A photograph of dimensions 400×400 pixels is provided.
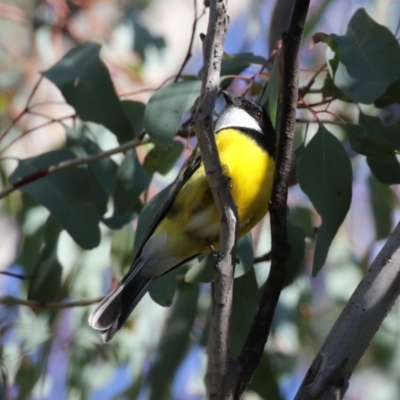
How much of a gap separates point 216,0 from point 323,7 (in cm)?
181

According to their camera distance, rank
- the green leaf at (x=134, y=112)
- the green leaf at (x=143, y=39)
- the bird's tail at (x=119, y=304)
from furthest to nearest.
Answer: the green leaf at (x=143, y=39) < the green leaf at (x=134, y=112) < the bird's tail at (x=119, y=304)

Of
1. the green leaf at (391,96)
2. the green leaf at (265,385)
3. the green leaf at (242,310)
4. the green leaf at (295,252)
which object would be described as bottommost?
the green leaf at (265,385)

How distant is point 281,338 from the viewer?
3467 millimetres

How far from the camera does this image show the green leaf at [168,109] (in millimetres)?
2250

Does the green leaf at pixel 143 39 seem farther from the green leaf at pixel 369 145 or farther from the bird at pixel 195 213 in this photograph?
the green leaf at pixel 369 145

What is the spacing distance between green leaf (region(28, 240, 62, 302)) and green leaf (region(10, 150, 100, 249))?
330 mm

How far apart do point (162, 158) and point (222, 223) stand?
116cm

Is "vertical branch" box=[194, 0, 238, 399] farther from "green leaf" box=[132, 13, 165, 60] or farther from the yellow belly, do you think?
"green leaf" box=[132, 13, 165, 60]

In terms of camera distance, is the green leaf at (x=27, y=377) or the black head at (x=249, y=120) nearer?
the black head at (x=249, y=120)

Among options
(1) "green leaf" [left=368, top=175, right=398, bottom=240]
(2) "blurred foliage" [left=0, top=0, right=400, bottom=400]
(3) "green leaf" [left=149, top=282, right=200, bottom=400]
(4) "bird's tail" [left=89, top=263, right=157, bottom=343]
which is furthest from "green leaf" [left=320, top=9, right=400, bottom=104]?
(3) "green leaf" [left=149, top=282, right=200, bottom=400]

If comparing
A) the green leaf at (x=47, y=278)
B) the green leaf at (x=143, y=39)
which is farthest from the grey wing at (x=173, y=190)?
the green leaf at (x=143, y=39)

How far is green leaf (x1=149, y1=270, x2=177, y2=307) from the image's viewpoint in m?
2.36

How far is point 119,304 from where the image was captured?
2.59 metres

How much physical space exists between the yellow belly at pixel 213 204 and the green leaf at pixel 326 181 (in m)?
0.17
